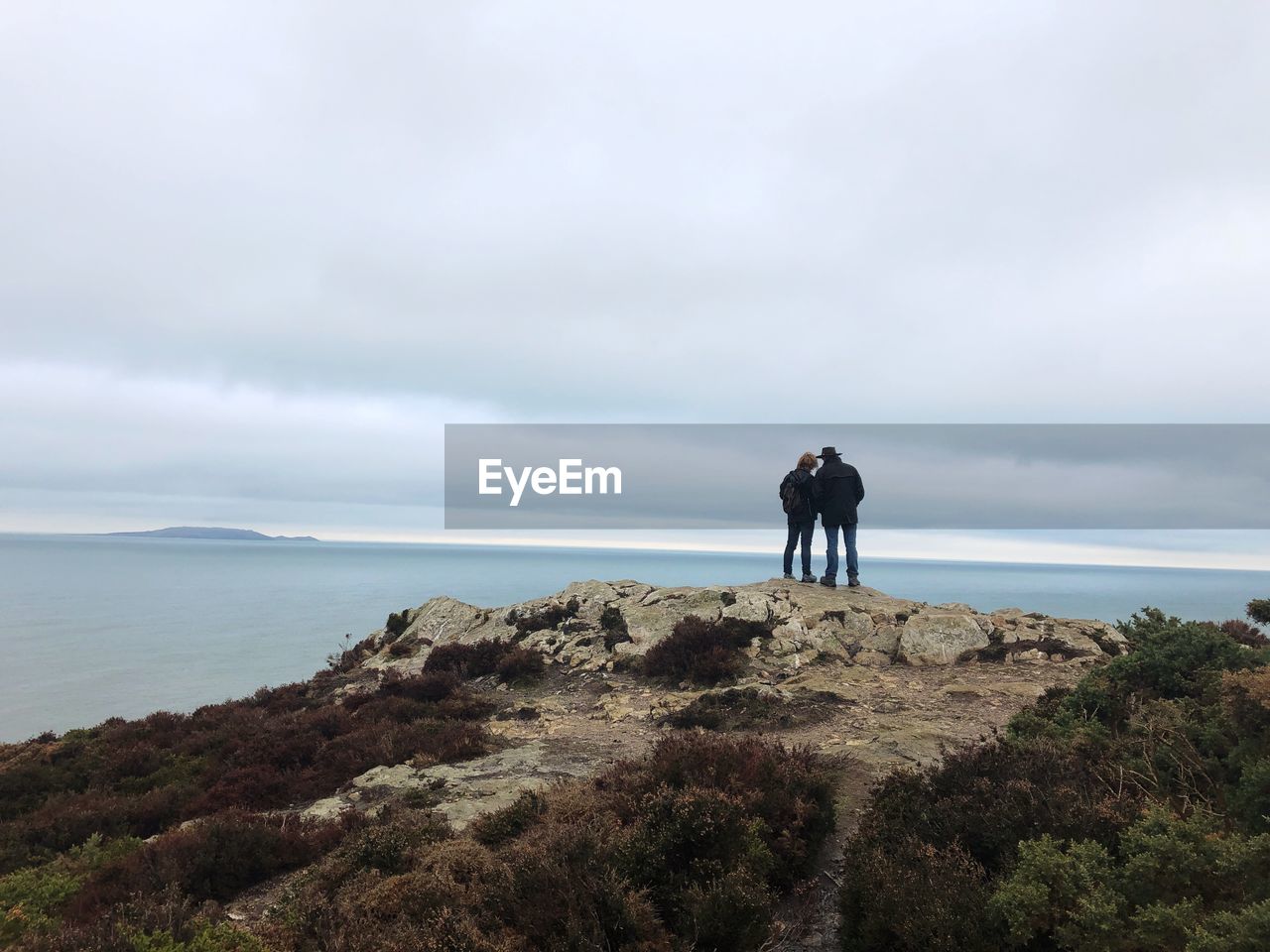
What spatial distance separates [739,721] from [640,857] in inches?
273

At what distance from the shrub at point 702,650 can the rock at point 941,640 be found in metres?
3.47

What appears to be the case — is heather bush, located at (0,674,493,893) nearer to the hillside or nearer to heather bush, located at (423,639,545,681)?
the hillside

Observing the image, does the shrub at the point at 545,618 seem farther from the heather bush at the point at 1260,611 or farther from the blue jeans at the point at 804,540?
the heather bush at the point at 1260,611

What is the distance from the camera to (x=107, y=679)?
46.7 m

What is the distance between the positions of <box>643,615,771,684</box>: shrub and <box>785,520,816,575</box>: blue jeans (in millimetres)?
3377

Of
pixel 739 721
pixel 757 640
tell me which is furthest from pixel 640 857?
pixel 757 640

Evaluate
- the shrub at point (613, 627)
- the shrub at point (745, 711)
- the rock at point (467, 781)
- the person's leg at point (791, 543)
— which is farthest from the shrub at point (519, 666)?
the person's leg at point (791, 543)

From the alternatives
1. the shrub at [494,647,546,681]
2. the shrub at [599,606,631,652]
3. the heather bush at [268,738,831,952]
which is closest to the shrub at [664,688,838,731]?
the heather bush at [268,738,831,952]

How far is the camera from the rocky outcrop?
15.5 m

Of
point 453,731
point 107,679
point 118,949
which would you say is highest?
point 118,949

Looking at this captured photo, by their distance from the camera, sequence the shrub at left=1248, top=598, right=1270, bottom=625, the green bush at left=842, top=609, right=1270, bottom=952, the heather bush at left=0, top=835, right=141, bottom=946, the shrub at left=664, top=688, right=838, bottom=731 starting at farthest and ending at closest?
the shrub at left=664, top=688, right=838, bottom=731
the shrub at left=1248, top=598, right=1270, bottom=625
the heather bush at left=0, top=835, right=141, bottom=946
the green bush at left=842, top=609, right=1270, bottom=952

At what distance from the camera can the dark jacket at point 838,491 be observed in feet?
58.7

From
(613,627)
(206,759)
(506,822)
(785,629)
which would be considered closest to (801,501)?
(785,629)

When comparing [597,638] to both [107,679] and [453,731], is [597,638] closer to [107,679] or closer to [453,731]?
[453,731]
